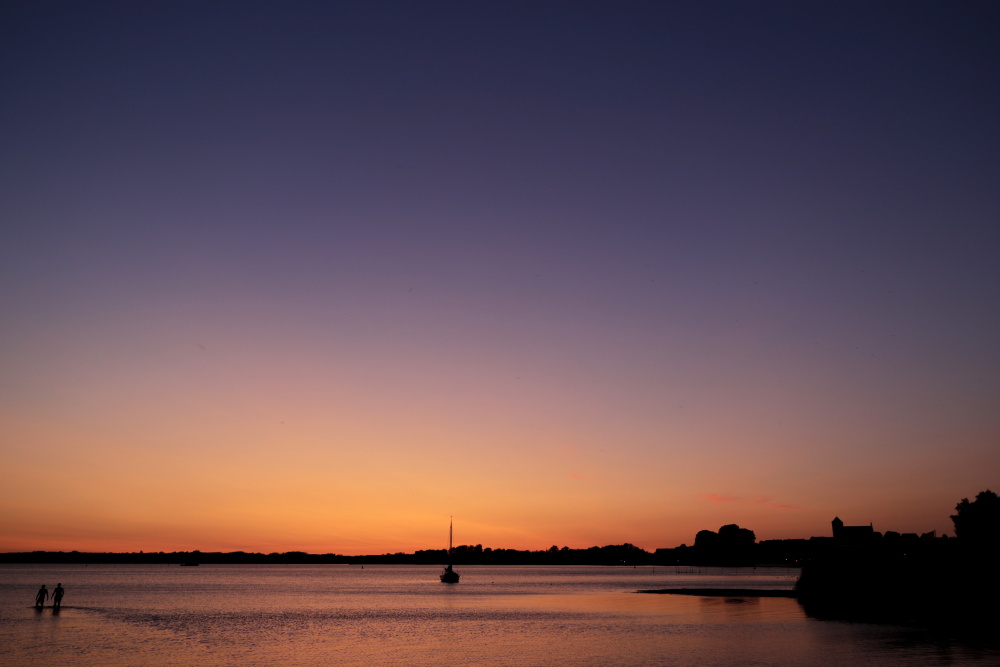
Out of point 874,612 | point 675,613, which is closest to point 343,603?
point 675,613

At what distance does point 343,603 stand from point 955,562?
84097mm

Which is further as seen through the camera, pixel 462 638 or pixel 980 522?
pixel 980 522

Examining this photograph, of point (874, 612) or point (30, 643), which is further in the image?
point (874, 612)

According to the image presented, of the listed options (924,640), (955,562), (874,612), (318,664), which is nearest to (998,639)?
(924,640)

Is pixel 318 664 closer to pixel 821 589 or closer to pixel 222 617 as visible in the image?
pixel 222 617

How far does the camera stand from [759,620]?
74.8m

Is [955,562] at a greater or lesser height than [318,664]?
greater

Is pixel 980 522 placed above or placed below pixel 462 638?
above

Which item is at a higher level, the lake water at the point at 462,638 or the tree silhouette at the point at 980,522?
the tree silhouette at the point at 980,522

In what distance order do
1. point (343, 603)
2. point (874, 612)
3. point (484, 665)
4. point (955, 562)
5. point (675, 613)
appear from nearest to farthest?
point (484, 665), point (955, 562), point (874, 612), point (675, 613), point (343, 603)

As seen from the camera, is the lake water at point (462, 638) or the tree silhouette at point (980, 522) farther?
the tree silhouette at point (980, 522)

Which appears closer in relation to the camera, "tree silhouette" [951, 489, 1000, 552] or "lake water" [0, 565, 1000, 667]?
"lake water" [0, 565, 1000, 667]

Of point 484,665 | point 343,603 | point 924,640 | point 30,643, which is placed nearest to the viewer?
point 484,665

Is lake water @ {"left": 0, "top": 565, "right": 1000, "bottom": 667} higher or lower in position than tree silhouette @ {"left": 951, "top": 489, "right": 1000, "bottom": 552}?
lower
